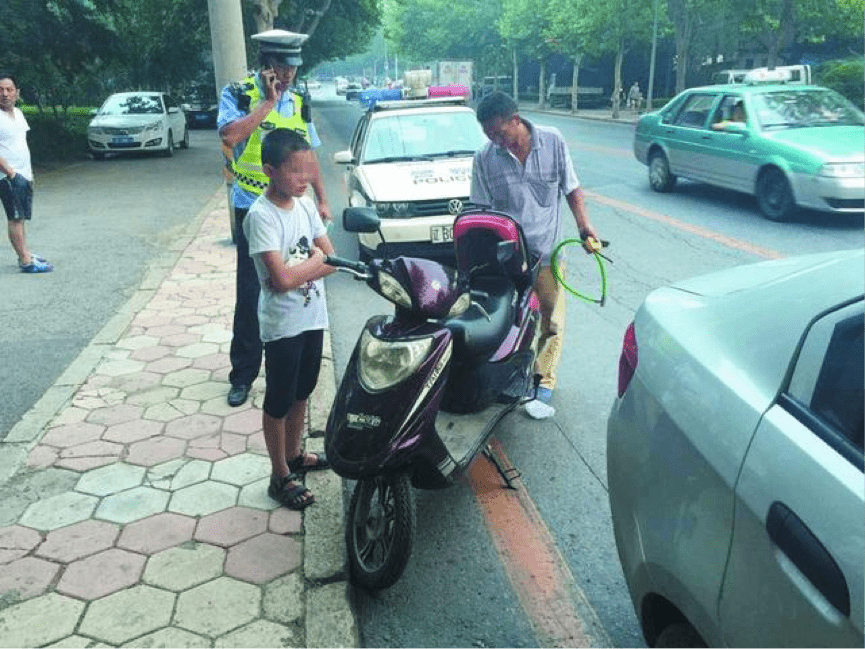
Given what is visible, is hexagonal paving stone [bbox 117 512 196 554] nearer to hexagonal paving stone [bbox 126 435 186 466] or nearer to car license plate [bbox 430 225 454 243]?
hexagonal paving stone [bbox 126 435 186 466]

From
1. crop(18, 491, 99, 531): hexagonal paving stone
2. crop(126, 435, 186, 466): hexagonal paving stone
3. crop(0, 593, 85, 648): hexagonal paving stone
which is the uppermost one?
crop(0, 593, 85, 648): hexagonal paving stone

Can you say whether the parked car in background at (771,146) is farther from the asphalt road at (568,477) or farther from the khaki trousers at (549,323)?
the khaki trousers at (549,323)

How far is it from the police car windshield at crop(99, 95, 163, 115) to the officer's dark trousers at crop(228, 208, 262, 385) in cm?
1690

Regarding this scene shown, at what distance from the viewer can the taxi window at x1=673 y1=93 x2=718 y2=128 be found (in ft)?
35.3

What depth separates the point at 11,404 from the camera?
4547mm

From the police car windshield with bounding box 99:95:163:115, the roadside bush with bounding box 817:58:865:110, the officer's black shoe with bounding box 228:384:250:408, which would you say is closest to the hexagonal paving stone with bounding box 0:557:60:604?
the officer's black shoe with bounding box 228:384:250:408

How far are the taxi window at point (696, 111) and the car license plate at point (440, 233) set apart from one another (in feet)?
18.1

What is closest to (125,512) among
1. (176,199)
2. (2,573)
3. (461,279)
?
(2,573)

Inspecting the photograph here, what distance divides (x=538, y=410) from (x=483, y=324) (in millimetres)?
1429

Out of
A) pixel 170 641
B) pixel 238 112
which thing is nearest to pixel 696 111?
pixel 238 112

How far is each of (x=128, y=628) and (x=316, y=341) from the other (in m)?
1.28

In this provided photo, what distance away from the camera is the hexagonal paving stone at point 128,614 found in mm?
2604

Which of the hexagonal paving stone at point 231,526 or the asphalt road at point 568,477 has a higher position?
the hexagonal paving stone at point 231,526

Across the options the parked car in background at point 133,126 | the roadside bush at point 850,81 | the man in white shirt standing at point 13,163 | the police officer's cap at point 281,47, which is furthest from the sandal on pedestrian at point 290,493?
the roadside bush at point 850,81
